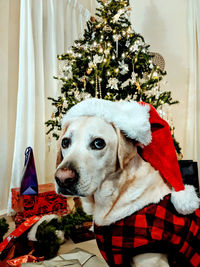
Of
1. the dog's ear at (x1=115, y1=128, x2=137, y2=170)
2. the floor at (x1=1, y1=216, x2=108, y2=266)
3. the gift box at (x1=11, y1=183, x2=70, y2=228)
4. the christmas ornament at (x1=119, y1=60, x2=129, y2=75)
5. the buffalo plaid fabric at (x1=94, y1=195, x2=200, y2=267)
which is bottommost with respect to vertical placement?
the floor at (x1=1, y1=216, x2=108, y2=266)

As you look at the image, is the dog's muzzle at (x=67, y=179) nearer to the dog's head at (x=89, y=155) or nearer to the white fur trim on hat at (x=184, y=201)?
the dog's head at (x=89, y=155)

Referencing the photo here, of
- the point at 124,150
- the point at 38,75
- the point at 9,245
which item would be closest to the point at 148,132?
the point at 124,150

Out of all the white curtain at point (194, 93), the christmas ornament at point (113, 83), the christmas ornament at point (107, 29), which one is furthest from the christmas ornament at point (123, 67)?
the white curtain at point (194, 93)

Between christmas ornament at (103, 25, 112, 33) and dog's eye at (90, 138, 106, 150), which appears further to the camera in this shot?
christmas ornament at (103, 25, 112, 33)

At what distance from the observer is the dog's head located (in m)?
0.82

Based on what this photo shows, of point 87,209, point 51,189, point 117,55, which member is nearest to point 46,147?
point 51,189

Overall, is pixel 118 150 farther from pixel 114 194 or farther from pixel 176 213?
pixel 176 213

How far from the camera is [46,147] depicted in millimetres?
3238

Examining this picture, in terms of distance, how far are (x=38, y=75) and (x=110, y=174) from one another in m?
2.48

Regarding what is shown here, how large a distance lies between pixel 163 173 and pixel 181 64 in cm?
333

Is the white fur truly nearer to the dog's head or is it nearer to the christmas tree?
the dog's head

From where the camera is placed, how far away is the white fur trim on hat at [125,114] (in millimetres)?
907

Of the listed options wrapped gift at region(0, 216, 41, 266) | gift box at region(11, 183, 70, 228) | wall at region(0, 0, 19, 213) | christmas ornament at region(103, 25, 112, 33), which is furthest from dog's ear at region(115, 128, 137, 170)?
wall at region(0, 0, 19, 213)

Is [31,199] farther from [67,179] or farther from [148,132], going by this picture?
[148,132]
